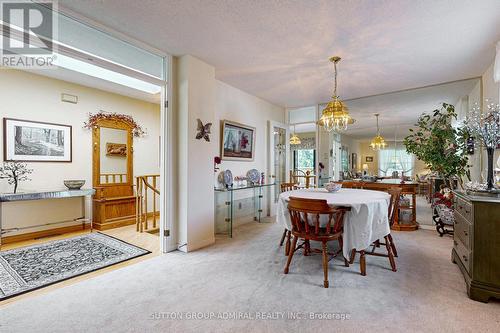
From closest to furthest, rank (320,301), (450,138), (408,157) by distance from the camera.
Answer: (320,301) → (450,138) → (408,157)

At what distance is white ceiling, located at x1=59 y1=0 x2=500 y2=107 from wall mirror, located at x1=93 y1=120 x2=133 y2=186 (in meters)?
2.54

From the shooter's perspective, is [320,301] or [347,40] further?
[347,40]

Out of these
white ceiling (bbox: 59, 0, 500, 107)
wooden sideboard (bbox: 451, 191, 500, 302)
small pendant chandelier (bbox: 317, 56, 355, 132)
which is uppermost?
white ceiling (bbox: 59, 0, 500, 107)

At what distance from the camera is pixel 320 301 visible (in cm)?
198

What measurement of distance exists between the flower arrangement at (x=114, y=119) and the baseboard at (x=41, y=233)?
1.87 meters

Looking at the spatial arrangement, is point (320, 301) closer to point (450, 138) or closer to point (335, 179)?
point (450, 138)

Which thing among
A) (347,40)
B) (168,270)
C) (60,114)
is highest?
(347,40)

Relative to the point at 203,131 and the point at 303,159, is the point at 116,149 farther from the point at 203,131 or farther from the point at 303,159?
the point at 303,159

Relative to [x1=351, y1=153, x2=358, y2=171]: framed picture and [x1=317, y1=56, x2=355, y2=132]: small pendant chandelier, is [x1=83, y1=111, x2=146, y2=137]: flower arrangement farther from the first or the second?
[x1=351, y1=153, x2=358, y2=171]: framed picture

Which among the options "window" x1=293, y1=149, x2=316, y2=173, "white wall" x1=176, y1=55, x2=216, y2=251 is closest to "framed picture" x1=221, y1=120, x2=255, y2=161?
"white wall" x1=176, y1=55, x2=216, y2=251

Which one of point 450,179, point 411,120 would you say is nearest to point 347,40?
point 450,179

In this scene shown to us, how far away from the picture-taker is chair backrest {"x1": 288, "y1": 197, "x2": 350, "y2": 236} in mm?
2246

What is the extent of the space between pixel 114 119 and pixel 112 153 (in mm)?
697

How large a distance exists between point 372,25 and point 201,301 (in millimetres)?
3130
